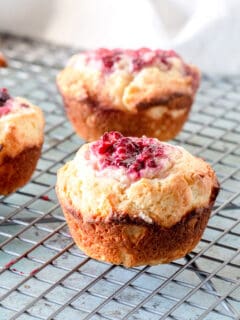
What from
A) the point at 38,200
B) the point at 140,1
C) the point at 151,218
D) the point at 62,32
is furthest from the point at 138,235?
the point at 62,32

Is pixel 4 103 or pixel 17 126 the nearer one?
pixel 17 126

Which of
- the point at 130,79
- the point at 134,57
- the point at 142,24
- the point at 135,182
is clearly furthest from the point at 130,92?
the point at 142,24

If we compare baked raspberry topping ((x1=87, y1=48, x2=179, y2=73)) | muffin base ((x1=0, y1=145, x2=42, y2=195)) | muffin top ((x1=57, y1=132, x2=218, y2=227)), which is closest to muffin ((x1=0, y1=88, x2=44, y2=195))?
muffin base ((x1=0, y1=145, x2=42, y2=195))

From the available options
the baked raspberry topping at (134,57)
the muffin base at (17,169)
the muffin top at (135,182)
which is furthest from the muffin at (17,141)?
the baked raspberry topping at (134,57)

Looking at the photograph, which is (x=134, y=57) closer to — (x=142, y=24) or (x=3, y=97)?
(x=3, y=97)

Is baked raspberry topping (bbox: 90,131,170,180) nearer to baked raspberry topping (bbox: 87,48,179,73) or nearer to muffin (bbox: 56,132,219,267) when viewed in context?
muffin (bbox: 56,132,219,267)

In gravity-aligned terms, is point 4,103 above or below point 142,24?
above

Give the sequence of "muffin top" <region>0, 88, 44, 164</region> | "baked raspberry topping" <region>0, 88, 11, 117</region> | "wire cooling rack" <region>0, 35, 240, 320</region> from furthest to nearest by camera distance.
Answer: "baked raspberry topping" <region>0, 88, 11, 117</region>, "muffin top" <region>0, 88, 44, 164</region>, "wire cooling rack" <region>0, 35, 240, 320</region>

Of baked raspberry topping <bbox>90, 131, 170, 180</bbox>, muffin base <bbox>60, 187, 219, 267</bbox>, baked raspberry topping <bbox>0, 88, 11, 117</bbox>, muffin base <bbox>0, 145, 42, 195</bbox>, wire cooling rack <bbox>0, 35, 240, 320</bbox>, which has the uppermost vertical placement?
baked raspberry topping <bbox>0, 88, 11, 117</bbox>
